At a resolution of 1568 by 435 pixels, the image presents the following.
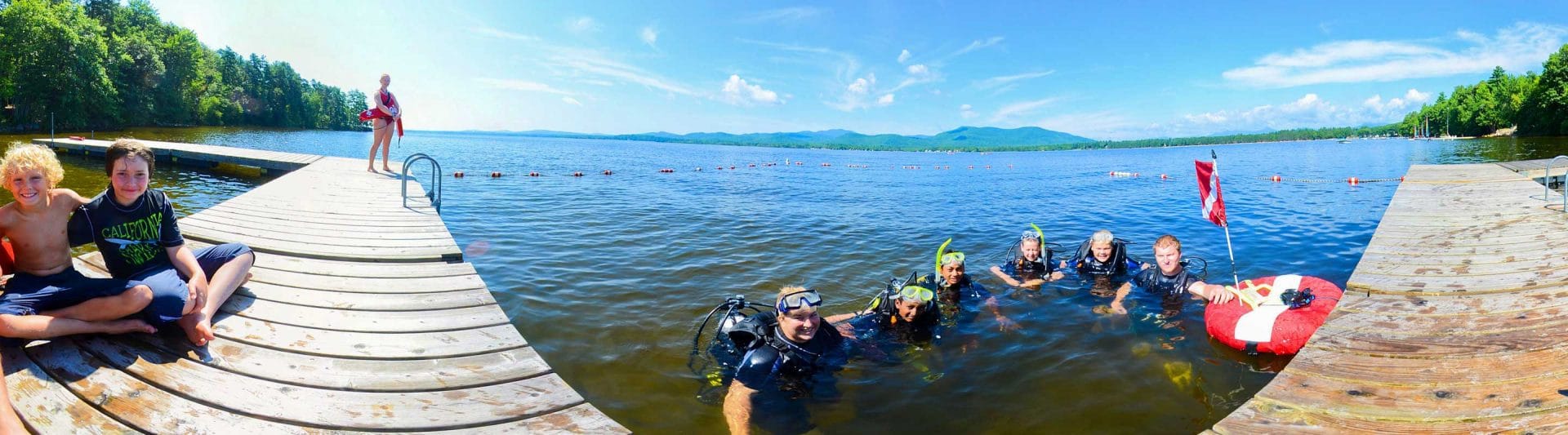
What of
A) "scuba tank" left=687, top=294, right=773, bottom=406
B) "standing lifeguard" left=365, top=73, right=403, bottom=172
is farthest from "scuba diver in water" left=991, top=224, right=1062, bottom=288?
"standing lifeguard" left=365, top=73, right=403, bottom=172

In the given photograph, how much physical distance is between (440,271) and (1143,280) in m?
8.45

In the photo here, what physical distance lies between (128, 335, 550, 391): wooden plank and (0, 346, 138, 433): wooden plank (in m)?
0.40

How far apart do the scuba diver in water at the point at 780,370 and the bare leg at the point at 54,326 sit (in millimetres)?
3731

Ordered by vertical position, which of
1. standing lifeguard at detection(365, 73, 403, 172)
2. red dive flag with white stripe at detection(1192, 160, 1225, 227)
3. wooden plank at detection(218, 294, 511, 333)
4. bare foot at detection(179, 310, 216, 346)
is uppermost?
standing lifeguard at detection(365, 73, 403, 172)

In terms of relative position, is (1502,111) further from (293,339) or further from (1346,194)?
(293,339)

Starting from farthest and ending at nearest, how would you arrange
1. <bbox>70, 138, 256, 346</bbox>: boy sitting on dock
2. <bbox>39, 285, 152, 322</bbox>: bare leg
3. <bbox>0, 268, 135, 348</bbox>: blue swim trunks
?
<bbox>70, 138, 256, 346</bbox>: boy sitting on dock < <bbox>39, 285, 152, 322</bbox>: bare leg < <bbox>0, 268, 135, 348</bbox>: blue swim trunks

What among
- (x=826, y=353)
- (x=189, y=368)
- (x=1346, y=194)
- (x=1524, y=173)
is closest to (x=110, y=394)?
(x=189, y=368)

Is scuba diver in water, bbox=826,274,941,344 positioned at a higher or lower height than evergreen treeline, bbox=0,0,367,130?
lower

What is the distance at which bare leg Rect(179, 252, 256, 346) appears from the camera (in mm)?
3695

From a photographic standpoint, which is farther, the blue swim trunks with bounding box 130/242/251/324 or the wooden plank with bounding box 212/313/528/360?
the wooden plank with bounding box 212/313/528/360

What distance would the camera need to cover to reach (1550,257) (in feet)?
21.5

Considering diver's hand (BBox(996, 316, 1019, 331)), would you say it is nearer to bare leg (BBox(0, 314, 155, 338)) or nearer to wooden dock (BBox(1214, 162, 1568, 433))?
wooden dock (BBox(1214, 162, 1568, 433))

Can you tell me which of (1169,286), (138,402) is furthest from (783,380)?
(1169,286)

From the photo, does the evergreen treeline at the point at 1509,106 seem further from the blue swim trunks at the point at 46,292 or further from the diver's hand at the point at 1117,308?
the blue swim trunks at the point at 46,292
